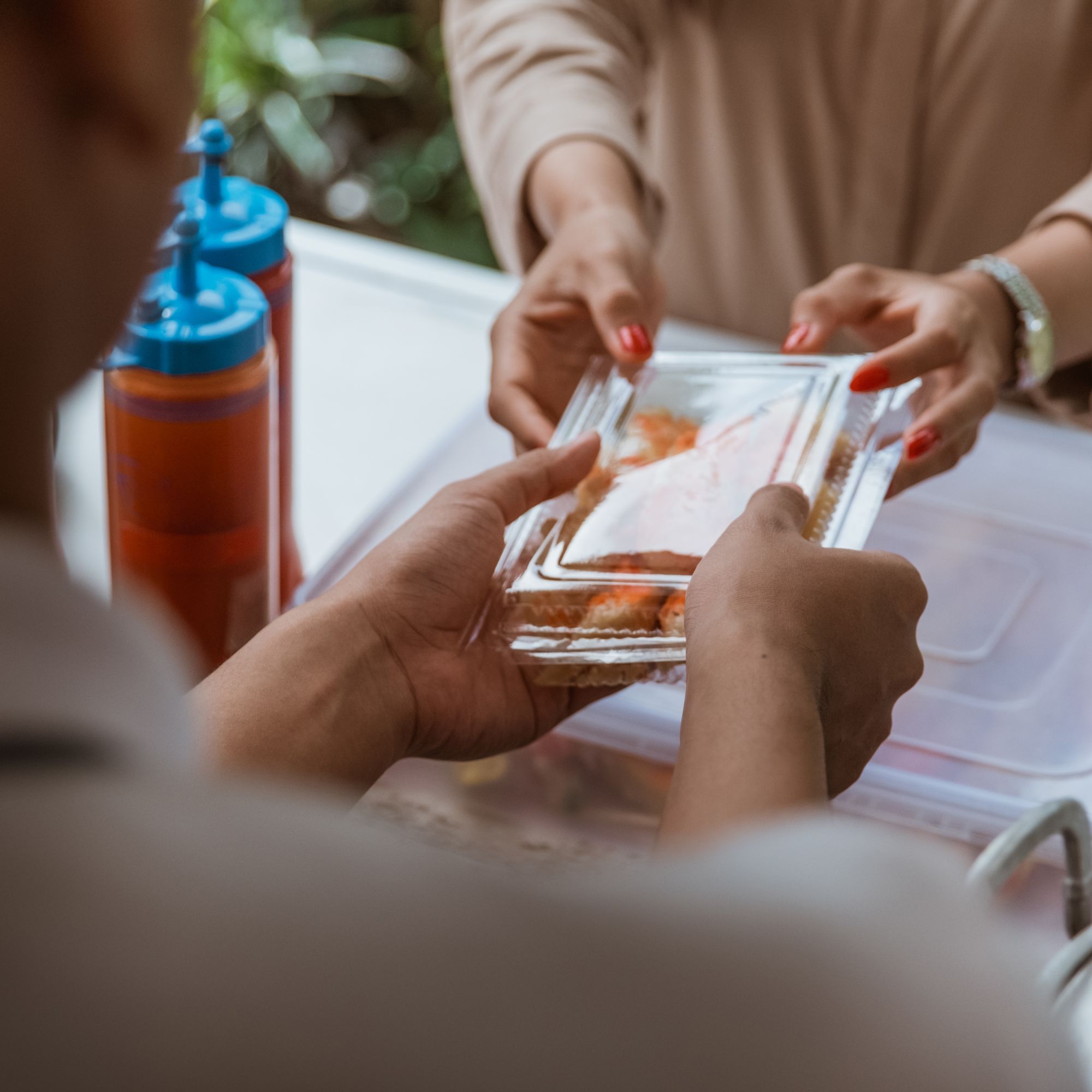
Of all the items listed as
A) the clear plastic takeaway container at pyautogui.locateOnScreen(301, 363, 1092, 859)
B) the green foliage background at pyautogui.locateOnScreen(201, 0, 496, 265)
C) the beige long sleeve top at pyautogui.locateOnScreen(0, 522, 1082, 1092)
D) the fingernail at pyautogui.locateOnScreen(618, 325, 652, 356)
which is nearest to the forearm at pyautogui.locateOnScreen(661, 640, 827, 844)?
the beige long sleeve top at pyautogui.locateOnScreen(0, 522, 1082, 1092)

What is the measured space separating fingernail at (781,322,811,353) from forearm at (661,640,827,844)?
526mm

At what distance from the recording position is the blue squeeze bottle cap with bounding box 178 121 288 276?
0.95 metres

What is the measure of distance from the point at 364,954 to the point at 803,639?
0.39 meters

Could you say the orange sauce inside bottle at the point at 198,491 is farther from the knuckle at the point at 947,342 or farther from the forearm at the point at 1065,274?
the forearm at the point at 1065,274

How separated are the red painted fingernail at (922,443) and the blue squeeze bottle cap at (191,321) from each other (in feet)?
1.70

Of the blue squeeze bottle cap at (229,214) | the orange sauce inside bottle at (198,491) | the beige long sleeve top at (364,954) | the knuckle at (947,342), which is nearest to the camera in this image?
the beige long sleeve top at (364,954)

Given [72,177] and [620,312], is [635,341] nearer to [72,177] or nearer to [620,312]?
[620,312]

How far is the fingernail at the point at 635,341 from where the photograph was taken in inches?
42.1

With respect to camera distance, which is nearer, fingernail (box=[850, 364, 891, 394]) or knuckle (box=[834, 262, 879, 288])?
fingernail (box=[850, 364, 891, 394])

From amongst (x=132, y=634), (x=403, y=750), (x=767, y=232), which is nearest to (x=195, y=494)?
(x=403, y=750)

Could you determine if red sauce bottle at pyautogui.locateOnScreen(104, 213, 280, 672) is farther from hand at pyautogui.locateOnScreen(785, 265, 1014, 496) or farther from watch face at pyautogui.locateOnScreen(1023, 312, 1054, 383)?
watch face at pyautogui.locateOnScreen(1023, 312, 1054, 383)

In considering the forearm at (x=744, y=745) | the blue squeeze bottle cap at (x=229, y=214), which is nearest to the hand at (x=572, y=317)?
the blue squeeze bottle cap at (x=229, y=214)

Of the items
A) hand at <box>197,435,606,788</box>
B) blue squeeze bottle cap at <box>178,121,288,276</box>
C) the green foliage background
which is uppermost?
blue squeeze bottle cap at <box>178,121,288,276</box>

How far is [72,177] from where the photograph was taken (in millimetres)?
373
